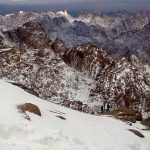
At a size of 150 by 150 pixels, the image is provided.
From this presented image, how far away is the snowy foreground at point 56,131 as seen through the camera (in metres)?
24.4

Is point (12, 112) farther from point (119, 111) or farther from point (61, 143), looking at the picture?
point (119, 111)

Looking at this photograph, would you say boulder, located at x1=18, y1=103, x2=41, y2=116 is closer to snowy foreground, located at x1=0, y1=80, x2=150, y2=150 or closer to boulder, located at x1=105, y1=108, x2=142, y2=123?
snowy foreground, located at x1=0, y1=80, x2=150, y2=150

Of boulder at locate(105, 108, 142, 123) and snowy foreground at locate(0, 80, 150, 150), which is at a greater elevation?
snowy foreground at locate(0, 80, 150, 150)

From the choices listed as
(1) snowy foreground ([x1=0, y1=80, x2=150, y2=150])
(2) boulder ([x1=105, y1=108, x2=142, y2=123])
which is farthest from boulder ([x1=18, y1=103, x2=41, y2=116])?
(2) boulder ([x1=105, y1=108, x2=142, y2=123])

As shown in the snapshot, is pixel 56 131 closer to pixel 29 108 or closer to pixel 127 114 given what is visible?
pixel 29 108

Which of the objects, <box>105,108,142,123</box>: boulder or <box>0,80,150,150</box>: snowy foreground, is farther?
<box>105,108,142,123</box>: boulder

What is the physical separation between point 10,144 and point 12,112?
3.77m

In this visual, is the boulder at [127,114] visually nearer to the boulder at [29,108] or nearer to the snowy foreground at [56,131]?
the snowy foreground at [56,131]

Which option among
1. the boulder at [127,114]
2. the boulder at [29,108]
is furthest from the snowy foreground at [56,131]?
the boulder at [127,114]

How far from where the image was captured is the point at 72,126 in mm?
29188

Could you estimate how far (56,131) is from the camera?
1043 inches

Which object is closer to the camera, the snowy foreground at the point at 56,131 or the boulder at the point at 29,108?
the snowy foreground at the point at 56,131

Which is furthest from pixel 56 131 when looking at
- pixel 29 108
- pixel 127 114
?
pixel 127 114

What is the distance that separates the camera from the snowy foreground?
24359 mm
